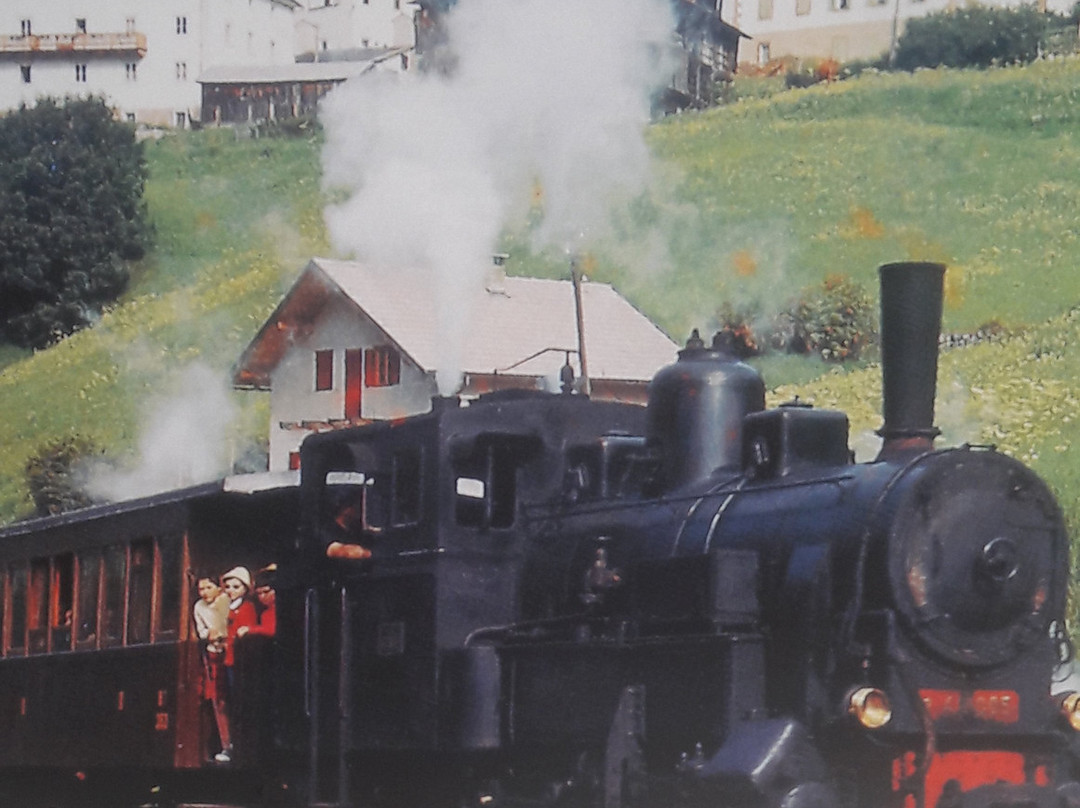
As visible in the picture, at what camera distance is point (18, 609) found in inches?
411

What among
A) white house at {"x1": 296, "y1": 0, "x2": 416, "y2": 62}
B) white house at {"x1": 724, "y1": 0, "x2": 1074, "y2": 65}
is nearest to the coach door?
white house at {"x1": 724, "y1": 0, "x2": 1074, "y2": 65}

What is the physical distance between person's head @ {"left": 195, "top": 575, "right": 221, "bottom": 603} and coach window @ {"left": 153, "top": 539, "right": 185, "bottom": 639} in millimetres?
122

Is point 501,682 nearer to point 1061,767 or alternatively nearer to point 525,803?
point 525,803

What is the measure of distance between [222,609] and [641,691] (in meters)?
3.02

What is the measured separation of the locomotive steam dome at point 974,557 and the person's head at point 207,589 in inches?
158

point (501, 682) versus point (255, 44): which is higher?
point (255, 44)

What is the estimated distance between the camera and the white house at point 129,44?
17422 mm

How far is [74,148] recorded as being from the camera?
18.1 metres

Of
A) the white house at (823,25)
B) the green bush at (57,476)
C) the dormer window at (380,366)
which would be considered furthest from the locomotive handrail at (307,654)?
the green bush at (57,476)

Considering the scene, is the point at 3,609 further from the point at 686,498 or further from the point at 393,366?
the point at 393,366

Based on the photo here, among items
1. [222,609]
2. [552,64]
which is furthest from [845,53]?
[222,609]

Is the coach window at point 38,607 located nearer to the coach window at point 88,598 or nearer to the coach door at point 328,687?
the coach window at point 88,598

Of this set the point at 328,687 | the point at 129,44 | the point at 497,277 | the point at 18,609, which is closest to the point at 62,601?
the point at 18,609

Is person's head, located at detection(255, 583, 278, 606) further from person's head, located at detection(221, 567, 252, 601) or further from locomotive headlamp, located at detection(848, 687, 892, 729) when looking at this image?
locomotive headlamp, located at detection(848, 687, 892, 729)
